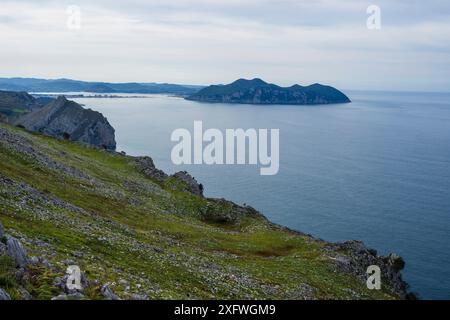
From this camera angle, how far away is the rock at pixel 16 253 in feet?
66.5

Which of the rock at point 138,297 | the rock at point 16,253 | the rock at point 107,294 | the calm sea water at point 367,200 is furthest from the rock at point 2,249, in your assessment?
the calm sea water at point 367,200

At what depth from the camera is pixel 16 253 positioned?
20.6m

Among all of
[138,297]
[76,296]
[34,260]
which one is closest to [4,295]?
[76,296]

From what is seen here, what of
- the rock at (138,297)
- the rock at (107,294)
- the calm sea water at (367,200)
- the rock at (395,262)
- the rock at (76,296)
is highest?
the rock at (76,296)

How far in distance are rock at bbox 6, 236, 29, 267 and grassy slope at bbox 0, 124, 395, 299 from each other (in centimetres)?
105

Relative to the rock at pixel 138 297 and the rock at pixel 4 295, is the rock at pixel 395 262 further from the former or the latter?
the rock at pixel 4 295

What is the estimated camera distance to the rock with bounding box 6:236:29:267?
66.5ft

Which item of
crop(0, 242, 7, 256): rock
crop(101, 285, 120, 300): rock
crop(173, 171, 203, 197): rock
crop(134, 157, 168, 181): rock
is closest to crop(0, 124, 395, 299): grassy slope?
crop(101, 285, 120, 300): rock

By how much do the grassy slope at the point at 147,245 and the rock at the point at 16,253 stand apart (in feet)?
3.44

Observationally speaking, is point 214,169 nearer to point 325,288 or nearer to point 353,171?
point 353,171

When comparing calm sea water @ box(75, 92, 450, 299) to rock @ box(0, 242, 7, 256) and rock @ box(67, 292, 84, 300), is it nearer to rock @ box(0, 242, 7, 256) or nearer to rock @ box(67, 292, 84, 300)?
rock @ box(67, 292, 84, 300)

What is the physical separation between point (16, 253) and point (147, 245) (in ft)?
60.6
